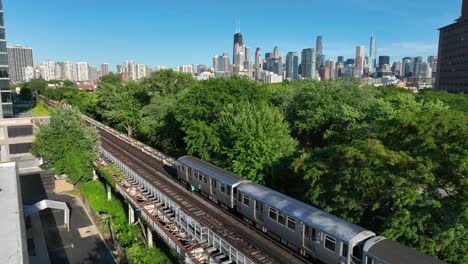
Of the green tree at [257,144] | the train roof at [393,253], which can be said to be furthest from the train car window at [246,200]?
the train roof at [393,253]

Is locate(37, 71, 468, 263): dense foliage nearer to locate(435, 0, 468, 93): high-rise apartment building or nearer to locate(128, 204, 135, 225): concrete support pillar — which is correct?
locate(128, 204, 135, 225): concrete support pillar

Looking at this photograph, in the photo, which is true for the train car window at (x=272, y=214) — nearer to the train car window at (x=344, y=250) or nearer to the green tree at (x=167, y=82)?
the train car window at (x=344, y=250)

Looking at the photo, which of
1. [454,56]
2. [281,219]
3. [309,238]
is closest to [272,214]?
[281,219]

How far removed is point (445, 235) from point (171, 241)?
50.6 ft

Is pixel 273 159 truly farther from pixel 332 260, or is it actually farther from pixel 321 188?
pixel 332 260

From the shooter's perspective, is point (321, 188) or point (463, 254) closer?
point (463, 254)

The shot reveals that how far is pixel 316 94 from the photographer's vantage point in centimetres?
3884

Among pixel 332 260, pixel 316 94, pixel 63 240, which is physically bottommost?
pixel 63 240

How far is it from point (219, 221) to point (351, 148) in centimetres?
1073

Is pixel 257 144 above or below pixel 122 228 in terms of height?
above

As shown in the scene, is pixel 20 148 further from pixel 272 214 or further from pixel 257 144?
pixel 272 214

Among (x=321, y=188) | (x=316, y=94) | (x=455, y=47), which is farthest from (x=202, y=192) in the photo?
(x=455, y=47)

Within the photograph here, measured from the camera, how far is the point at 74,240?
98.1ft

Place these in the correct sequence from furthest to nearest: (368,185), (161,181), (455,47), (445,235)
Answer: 1. (455,47)
2. (161,181)
3. (368,185)
4. (445,235)
